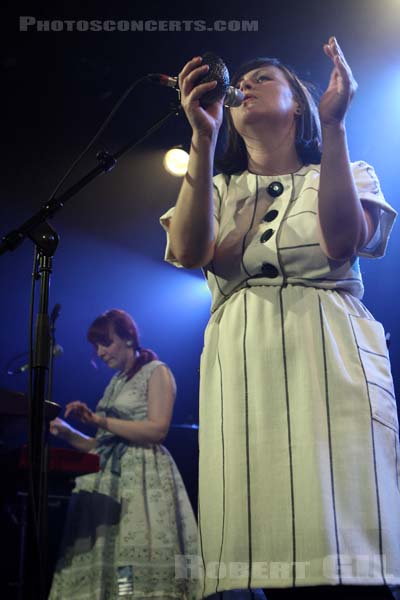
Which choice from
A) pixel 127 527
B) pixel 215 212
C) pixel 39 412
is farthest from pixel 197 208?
pixel 127 527

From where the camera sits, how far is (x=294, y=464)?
123 cm

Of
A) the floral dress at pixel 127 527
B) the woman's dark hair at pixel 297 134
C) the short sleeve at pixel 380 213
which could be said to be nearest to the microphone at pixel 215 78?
the woman's dark hair at pixel 297 134

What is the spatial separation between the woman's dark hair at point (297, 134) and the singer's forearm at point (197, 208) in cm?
23

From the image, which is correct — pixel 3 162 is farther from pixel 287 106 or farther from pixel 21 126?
pixel 287 106

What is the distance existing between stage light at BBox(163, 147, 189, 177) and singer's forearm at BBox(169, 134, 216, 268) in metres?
2.95

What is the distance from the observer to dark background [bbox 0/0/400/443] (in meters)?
3.32

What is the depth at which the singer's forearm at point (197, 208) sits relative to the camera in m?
1.39

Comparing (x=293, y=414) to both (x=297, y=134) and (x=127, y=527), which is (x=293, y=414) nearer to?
(x=297, y=134)

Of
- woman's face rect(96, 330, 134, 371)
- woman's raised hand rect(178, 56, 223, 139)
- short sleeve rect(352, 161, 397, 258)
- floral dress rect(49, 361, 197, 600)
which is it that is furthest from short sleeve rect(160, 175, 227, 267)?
woman's face rect(96, 330, 134, 371)

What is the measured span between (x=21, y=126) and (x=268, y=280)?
10.2 ft

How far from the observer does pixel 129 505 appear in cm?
301

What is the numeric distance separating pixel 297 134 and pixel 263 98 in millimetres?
116

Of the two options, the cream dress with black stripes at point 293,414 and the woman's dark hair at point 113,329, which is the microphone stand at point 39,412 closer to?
the cream dress with black stripes at point 293,414

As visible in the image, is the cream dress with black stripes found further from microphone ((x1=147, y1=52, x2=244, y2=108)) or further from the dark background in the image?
the dark background
